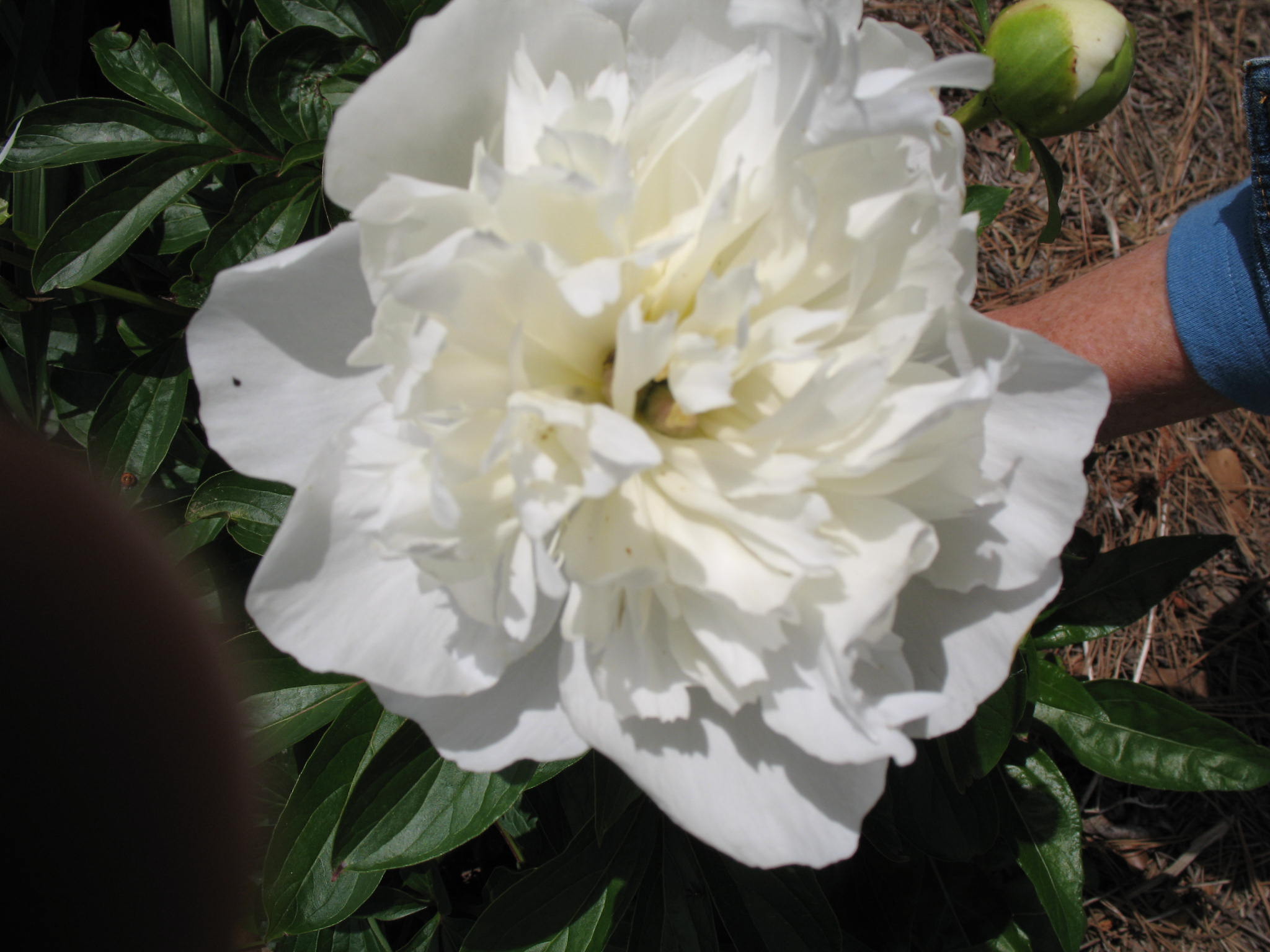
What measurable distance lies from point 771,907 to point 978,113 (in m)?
1.05

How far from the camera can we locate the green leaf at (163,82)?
42.4 inches

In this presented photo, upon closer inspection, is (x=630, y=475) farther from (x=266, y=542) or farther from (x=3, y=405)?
(x=3, y=405)

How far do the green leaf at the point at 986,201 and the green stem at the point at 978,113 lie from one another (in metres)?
0.08

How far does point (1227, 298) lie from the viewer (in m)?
1.07

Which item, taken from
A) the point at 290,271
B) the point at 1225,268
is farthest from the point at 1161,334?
the point at 290,271

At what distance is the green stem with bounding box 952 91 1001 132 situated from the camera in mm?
979

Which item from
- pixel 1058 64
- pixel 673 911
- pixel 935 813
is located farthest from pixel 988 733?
pixel 1058 64

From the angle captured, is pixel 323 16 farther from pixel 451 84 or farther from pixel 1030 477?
pixel 1030 477

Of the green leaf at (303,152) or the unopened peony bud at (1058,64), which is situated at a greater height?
the unopened peony bud at (1058,64)

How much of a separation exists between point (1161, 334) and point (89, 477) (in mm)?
1431

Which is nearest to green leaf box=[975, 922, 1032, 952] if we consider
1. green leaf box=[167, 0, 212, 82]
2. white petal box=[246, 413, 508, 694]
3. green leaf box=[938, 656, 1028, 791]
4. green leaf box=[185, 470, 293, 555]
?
green leaf box=[938, 656, 1028, 791]

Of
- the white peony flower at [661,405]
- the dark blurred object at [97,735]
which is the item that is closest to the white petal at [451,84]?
the white peony flower at [661,405]

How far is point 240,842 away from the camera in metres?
0.98

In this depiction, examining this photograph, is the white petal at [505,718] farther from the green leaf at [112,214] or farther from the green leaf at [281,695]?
the green leaf at [112,214]
